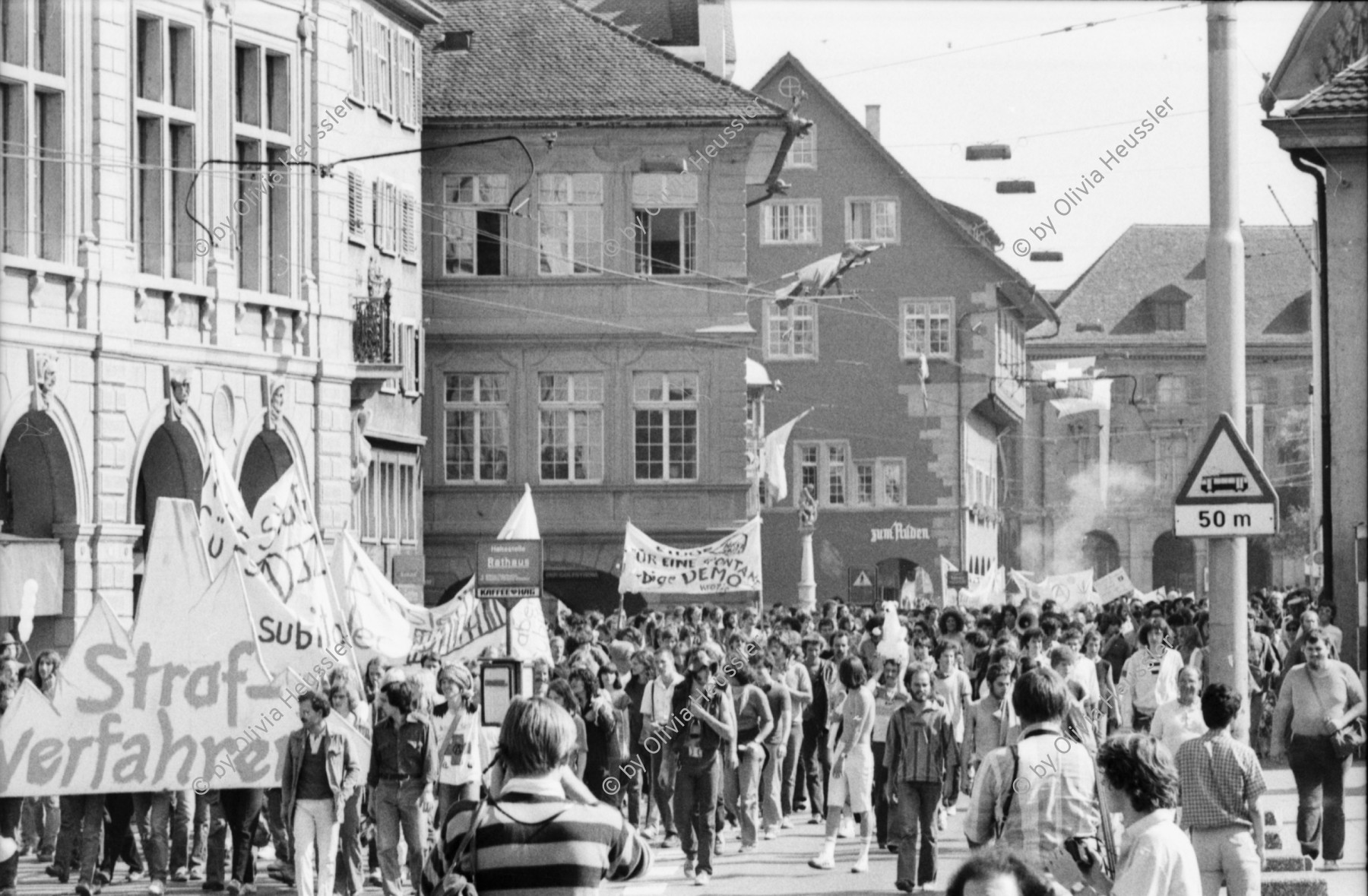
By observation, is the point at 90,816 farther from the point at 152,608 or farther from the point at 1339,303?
the point at 1339,303

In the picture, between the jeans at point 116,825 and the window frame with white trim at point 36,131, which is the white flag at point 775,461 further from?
the jeans at point 116,825

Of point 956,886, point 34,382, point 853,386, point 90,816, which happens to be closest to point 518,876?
point 956,886

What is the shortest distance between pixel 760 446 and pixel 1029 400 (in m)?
36.6

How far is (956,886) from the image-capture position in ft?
20.9

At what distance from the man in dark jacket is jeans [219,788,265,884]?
1.19 m

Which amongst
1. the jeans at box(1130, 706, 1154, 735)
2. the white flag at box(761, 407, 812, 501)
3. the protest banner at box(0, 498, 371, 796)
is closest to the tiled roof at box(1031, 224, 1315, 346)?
the white flag at box(761, 407, 812, 501)

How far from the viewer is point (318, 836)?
17359mm

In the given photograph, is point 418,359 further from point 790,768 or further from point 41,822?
point 41,822

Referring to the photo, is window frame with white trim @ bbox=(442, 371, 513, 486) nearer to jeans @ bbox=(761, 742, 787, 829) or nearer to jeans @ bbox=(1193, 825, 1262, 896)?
jeans @ bbox=(761, 742, 787, 829)

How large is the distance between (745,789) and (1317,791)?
17.9 feet

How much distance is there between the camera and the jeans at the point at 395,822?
1756cm

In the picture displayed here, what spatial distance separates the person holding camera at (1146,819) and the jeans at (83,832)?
405 inches

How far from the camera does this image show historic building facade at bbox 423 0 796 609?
47.0 meters

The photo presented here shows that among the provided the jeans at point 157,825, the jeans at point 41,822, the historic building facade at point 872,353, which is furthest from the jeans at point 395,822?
the historic building facade at point 872,353
